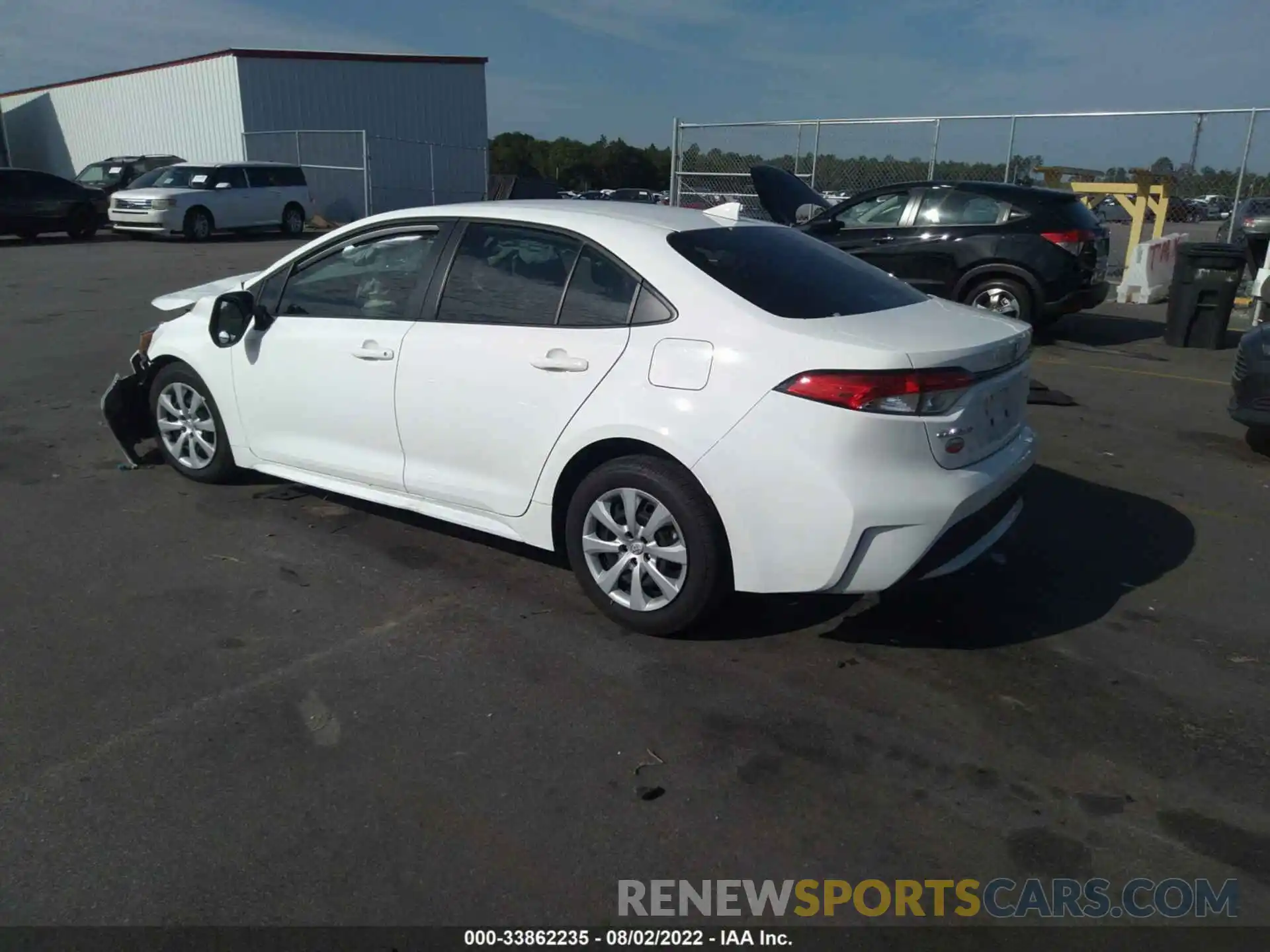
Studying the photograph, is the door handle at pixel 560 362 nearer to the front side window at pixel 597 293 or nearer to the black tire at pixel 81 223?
the front side window at pixel 597 293

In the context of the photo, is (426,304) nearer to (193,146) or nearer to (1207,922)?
(1207,922)

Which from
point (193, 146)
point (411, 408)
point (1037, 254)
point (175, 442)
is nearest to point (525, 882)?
point (411, 408)

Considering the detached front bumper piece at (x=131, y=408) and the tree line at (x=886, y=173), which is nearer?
the detached front bumper piece at (x=131, y=408)

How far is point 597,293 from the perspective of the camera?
4.02 meters

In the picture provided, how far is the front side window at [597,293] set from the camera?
155 inches

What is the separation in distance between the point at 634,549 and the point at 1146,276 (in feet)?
42.4

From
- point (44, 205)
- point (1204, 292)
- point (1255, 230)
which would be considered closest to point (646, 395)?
point (1204, 292)

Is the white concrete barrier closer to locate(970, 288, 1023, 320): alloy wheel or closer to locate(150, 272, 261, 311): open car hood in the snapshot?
locate(970, 288, 1023, 320): alloy wheel

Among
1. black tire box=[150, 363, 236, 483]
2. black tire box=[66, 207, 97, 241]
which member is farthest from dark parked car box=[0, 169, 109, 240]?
black tire box=[150, 363, 236, 483]

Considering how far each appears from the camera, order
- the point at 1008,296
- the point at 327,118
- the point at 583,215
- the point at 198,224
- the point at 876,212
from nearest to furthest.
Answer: the point at 583,215
the point at 1008,296
the point at 876,212
the point at 198,224
the point at 327,118

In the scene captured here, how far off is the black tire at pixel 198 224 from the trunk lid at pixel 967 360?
21.6 meters

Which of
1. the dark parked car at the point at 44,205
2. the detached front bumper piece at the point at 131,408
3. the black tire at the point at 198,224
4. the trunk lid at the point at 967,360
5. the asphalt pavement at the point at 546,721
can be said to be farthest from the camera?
the black tire at the point at 198,224

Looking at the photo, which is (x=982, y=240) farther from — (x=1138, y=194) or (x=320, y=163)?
(x=320, y=163)

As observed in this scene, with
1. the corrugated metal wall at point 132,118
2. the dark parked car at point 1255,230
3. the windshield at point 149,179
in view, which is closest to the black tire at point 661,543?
the dark parked car at point 1255,230
